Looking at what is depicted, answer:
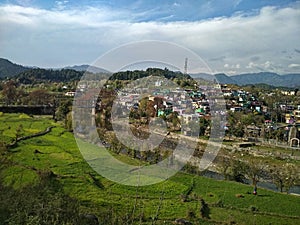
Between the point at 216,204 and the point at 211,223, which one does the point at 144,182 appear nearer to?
the point at 216,204

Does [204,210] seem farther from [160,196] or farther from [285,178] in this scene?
[285,178]

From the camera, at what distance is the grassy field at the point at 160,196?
6.71 metres

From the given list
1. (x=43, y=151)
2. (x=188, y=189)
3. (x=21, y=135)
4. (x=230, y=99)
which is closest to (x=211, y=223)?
(x=188, y=189)

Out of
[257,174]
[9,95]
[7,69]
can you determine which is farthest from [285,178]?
[7,69]

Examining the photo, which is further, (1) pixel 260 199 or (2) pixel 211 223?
(1) pixel 260 199

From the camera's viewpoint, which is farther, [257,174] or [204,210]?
[257,174]

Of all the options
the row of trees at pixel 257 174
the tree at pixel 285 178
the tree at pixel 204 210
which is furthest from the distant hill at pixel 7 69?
the tree at pixel 204 210

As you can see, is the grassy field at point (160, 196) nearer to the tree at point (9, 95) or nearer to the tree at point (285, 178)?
the tree at point (285, 178)

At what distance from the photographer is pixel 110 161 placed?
10.4 m

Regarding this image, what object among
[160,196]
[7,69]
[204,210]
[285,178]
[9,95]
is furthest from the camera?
[7,69]

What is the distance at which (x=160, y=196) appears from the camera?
300 inches

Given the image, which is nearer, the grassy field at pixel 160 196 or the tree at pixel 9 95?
the grassy field at pixel 160 196

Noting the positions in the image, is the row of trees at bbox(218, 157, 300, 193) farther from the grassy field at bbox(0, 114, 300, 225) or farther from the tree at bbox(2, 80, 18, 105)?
the tree at bbox(2, 80, 18, 105)

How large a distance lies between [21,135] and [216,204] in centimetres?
920
